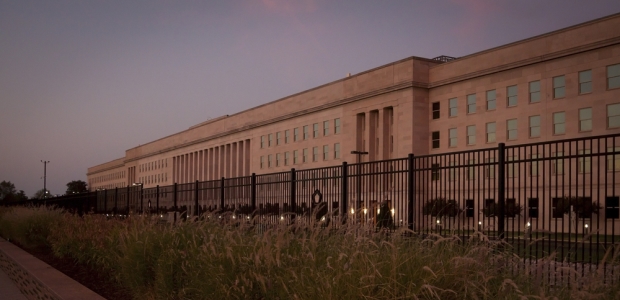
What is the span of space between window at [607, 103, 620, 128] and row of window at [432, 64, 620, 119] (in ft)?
4.46

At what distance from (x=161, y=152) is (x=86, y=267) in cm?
10398

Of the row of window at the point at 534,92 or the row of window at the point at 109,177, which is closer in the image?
the row of window at the point at 534,92

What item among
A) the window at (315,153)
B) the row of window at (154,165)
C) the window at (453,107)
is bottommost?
the row of window at (154,165)

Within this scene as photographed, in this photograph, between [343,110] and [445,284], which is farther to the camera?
[343,110]

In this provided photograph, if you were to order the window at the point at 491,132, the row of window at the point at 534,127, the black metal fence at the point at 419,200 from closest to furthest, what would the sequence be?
the black metal fence at the point at 419,200 < the row of window at the point at 534,127 < the window at the point at 491,132

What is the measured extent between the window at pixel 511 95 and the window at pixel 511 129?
1.41 metres

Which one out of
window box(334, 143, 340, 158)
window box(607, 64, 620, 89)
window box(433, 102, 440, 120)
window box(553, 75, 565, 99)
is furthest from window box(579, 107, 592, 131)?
window box(334, 143, 340, 158)

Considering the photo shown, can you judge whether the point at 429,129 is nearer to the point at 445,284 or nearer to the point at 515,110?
the point at 515,110

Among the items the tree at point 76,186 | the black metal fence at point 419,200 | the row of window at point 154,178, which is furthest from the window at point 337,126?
the tree at point 76,186

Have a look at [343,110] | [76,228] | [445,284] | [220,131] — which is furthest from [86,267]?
[220,131]

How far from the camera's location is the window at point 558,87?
4538 centimetres

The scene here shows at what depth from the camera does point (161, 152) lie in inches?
4523

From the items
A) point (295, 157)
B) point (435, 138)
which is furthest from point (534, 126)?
point (295, 157)

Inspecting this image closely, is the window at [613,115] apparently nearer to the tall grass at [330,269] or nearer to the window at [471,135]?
the window at [471,135]
